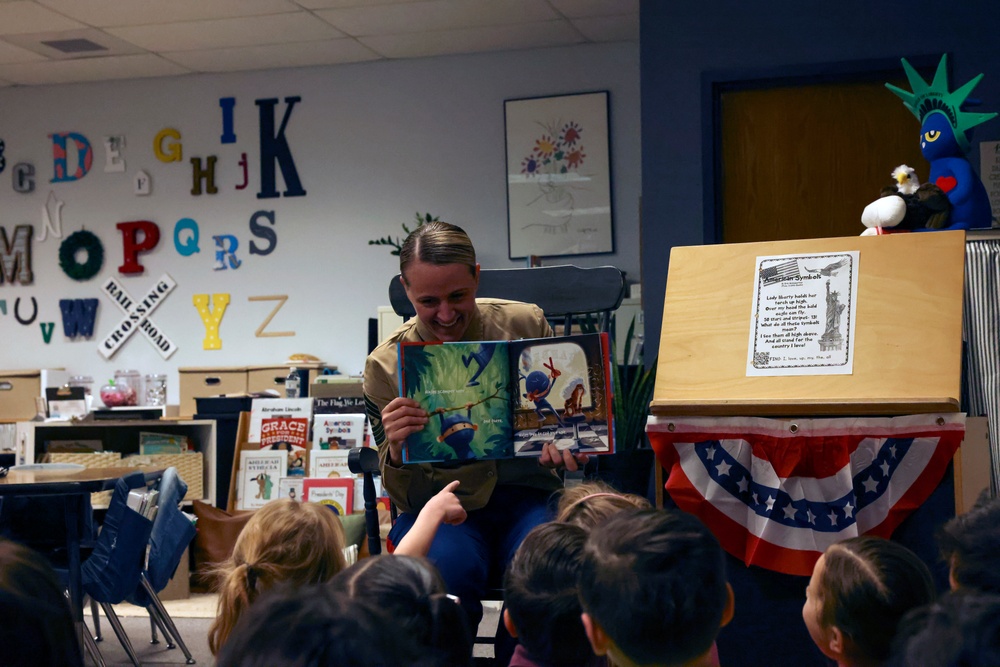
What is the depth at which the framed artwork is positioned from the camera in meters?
6.30

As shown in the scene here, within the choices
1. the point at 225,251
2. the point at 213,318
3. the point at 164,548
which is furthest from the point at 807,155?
the point at 213,318

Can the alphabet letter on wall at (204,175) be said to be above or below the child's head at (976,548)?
above

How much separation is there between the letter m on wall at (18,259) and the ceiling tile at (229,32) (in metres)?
1.71

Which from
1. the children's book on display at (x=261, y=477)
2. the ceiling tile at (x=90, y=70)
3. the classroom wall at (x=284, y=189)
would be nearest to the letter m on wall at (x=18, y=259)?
the classroom wall at (x=284, y=189)

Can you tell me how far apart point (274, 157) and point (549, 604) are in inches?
223

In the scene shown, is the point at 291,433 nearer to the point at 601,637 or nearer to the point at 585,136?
the point at 585,136

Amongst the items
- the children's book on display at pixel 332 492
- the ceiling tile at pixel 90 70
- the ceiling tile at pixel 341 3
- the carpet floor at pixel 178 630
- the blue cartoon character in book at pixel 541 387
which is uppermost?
the ceiling tile at pixel 341 3

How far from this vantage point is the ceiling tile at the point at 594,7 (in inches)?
222

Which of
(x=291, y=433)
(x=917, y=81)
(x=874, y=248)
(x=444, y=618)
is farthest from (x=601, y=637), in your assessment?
(x=291, y=433)

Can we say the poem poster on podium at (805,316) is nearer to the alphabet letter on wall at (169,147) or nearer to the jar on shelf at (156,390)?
the jar on shelf at (156,390)

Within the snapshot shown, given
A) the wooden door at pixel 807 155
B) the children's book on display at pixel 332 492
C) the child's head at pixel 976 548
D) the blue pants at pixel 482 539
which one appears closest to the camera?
the child's head at pixel 976 548

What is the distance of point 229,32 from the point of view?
607 centimetres

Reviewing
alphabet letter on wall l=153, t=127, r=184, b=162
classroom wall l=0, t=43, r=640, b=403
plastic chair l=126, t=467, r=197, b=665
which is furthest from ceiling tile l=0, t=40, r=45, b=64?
→ plastic chair l=126, t=467, r=197, b=665

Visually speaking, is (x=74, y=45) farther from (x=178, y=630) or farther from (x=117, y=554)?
(x=117, y=554)
